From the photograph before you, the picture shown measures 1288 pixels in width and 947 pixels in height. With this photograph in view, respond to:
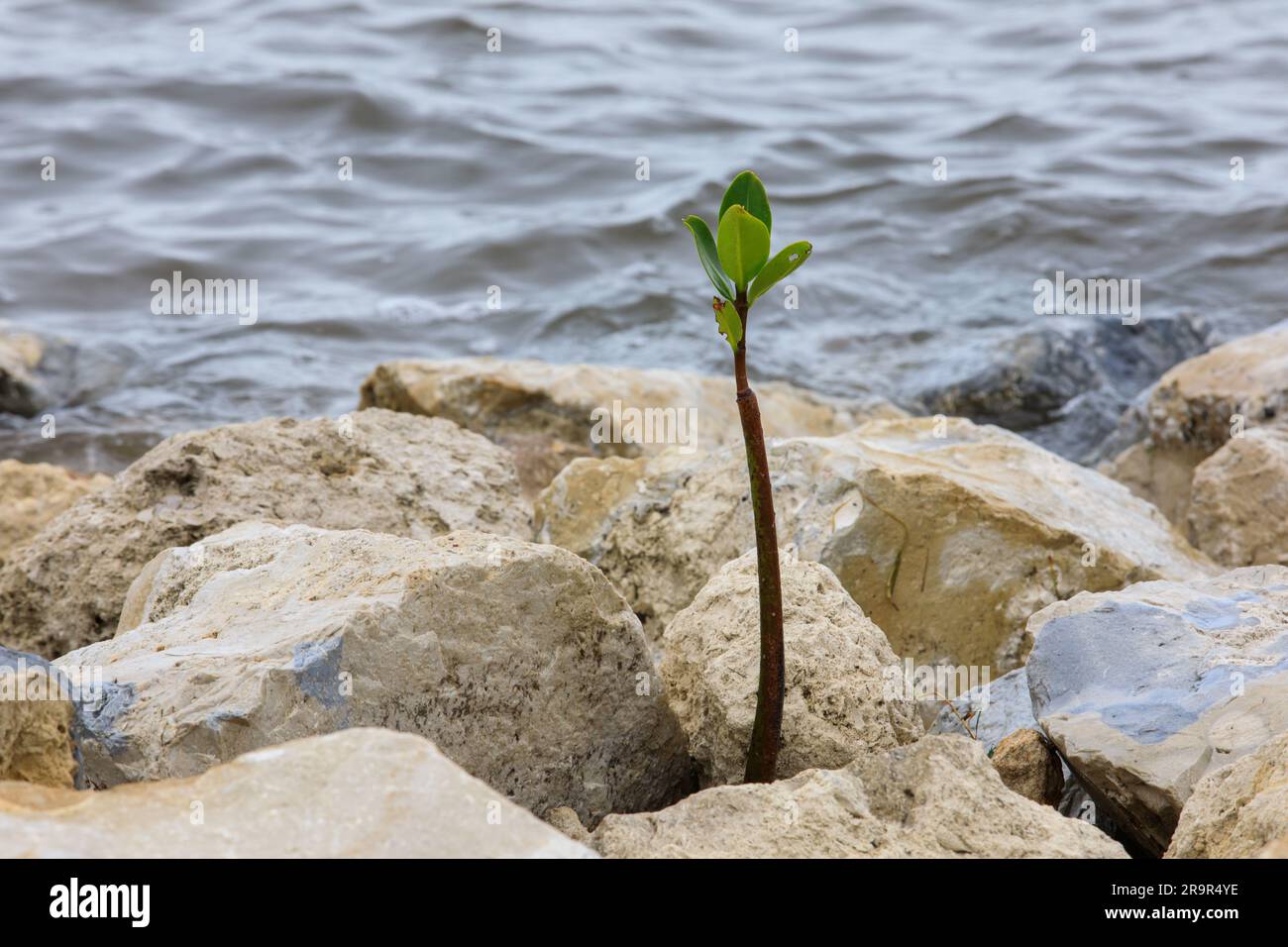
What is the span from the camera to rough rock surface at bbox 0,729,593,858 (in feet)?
4.83

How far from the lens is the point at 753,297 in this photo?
6.16ft

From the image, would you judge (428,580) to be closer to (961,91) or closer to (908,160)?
(908,160)

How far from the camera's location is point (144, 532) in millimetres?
3143

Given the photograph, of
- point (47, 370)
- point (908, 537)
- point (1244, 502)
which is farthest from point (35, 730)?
point (47, 370)

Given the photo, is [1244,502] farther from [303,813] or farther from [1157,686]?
[303,813]

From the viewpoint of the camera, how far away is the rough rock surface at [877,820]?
5.81ft

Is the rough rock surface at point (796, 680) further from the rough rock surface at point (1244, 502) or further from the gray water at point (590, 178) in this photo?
the gray water at point (590, 178)

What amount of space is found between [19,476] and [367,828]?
337 cm

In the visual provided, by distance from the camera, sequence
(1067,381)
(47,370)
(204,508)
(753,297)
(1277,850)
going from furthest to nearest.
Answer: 1. (47,370)
2. (1067,381)
3. (204,508)
4. (753,297)
5. (1277,850)

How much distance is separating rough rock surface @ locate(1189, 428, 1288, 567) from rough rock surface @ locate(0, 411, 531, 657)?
2.07 metres

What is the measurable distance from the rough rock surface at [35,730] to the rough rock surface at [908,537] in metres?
1.60

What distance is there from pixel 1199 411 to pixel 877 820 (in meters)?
3.54
